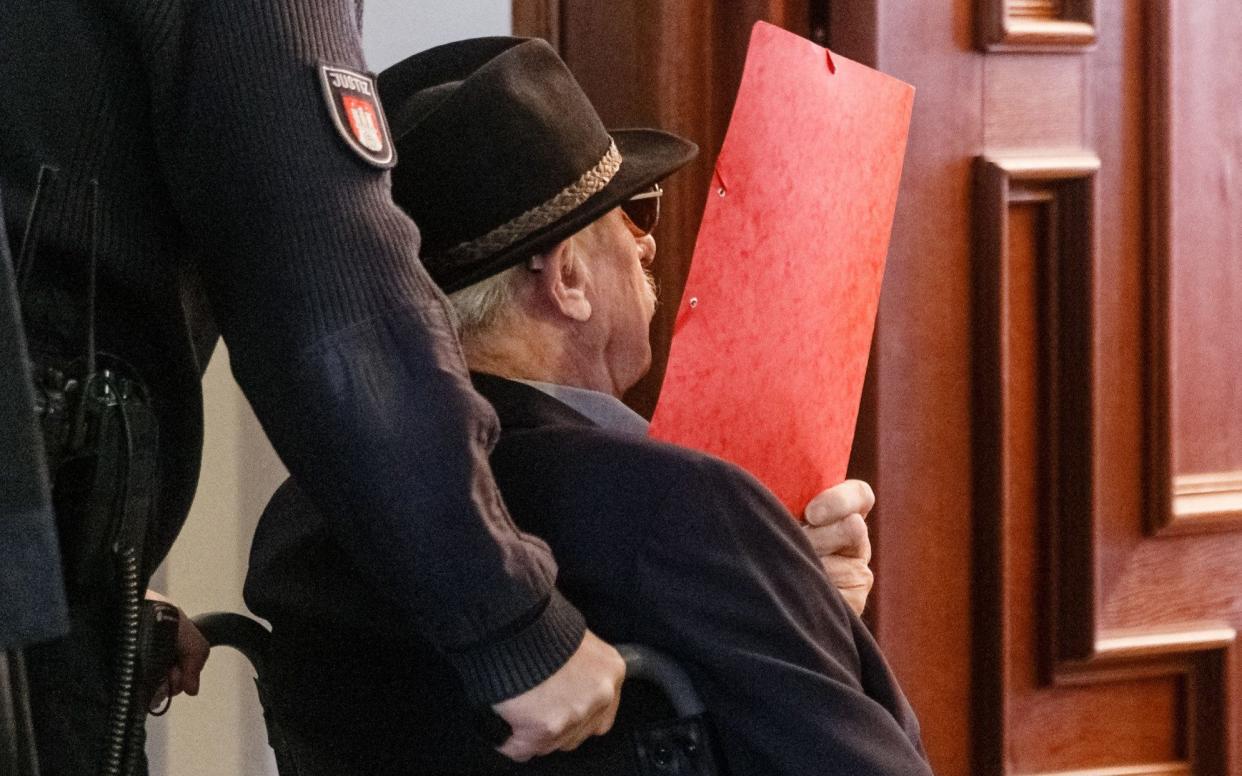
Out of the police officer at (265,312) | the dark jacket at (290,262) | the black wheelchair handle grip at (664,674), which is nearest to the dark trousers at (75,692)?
the police officer at (265,312)

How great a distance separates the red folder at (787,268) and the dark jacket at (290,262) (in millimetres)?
248

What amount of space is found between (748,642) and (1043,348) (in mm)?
596

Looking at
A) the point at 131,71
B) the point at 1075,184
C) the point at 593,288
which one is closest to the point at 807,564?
the point at 593,288

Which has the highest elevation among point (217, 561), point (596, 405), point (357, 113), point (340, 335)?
point (357, 113)

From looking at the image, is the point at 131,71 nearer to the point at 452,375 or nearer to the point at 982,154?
the point at 452,375

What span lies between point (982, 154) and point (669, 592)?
63 cm

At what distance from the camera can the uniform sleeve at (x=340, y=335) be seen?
65 centimetres

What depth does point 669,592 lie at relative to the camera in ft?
2.64

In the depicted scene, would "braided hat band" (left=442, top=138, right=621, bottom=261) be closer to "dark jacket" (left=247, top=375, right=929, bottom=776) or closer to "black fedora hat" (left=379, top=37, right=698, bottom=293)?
"black fedora hat" (left=379, top=37, right=698, bottom=293)

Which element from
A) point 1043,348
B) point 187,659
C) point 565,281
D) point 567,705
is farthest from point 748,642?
point 1043,348

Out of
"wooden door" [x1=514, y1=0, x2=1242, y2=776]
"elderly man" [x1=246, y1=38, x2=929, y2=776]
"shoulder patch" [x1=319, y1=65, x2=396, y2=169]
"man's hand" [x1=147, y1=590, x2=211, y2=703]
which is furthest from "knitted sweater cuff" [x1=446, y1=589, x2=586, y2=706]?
"wooden door" [x1=514, y1=0, x2=1242, y2=776]

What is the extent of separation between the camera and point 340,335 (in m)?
0.65

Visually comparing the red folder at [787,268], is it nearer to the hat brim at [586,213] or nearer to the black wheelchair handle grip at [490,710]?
the hat brim at [586,213]

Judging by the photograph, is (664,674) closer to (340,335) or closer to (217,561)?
(340,335)
